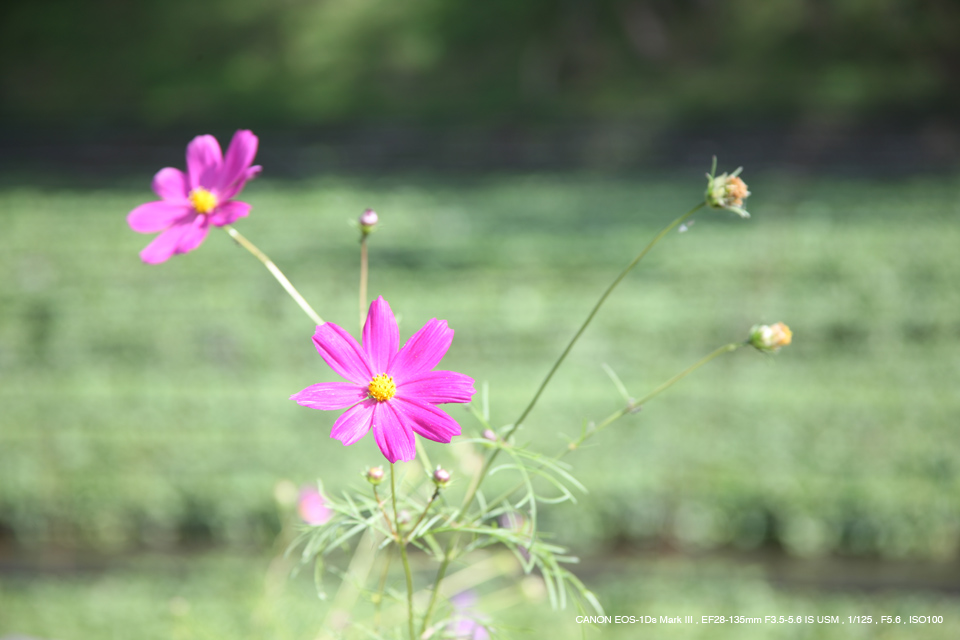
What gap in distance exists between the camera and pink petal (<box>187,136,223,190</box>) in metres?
0.59

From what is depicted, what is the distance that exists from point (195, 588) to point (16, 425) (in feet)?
3.67

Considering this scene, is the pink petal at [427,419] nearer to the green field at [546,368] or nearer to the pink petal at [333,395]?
the pink petal at [333,395]

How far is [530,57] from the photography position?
9.03 metres

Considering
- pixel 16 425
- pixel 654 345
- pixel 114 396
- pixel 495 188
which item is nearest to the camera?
pixel 16 425

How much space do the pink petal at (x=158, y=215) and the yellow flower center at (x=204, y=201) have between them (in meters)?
0.01

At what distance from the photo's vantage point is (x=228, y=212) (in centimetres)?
54

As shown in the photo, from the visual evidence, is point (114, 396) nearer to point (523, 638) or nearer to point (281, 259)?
point (281, 259)

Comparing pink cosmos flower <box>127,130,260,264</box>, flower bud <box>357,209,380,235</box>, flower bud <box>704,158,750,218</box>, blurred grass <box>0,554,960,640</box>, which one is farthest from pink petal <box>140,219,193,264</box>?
blurred grass <box>0,554,960,640</box>

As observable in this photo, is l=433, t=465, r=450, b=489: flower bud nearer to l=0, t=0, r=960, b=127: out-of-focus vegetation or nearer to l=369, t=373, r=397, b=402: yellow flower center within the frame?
l=369, t=373, r=397, b=402: yellow flower center

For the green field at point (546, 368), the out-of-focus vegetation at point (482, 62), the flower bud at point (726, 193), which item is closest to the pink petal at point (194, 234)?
the flower bud at point (726, 193)

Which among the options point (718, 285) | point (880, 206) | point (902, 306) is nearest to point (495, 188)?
point (718, 285)

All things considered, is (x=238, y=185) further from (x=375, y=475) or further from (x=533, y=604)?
(x=533, y=604)

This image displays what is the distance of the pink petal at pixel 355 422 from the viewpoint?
46cm

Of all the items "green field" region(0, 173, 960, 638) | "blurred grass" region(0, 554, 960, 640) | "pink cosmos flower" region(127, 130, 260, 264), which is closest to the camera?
"pink cosmos flower" region(127, 130, 260, 264)
